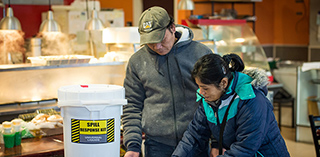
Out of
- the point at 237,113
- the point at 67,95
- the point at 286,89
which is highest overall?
the point at 67,95

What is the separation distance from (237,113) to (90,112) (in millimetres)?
724

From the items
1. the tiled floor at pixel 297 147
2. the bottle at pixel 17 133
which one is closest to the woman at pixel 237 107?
the bottle at pixel 17 133

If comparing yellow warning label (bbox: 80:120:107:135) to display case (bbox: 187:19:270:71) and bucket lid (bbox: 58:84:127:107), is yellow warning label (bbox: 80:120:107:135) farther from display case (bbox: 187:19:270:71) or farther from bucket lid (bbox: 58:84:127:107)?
display case (bbox: 187:19:270:71)

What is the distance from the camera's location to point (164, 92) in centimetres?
242

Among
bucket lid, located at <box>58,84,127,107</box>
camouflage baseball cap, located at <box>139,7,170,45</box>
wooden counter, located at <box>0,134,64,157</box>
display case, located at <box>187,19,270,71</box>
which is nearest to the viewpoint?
bucket lid, located at <box>58,84,127,107</box>

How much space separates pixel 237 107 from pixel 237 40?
15.5ft

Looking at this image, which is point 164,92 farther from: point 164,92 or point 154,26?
point 154,26

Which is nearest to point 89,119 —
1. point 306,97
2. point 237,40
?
→ point 237,40

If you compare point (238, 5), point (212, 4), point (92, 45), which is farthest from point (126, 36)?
point (238, 5)

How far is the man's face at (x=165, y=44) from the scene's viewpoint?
2324mm

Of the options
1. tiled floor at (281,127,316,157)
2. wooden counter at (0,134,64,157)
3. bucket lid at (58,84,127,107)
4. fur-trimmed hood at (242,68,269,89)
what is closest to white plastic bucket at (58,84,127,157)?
bucket lid at (58,84,127,107)

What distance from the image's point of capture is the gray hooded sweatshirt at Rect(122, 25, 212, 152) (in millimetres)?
2422

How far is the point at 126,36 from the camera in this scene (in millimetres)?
4348

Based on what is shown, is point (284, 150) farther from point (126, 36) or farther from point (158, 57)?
point (126, 36)
